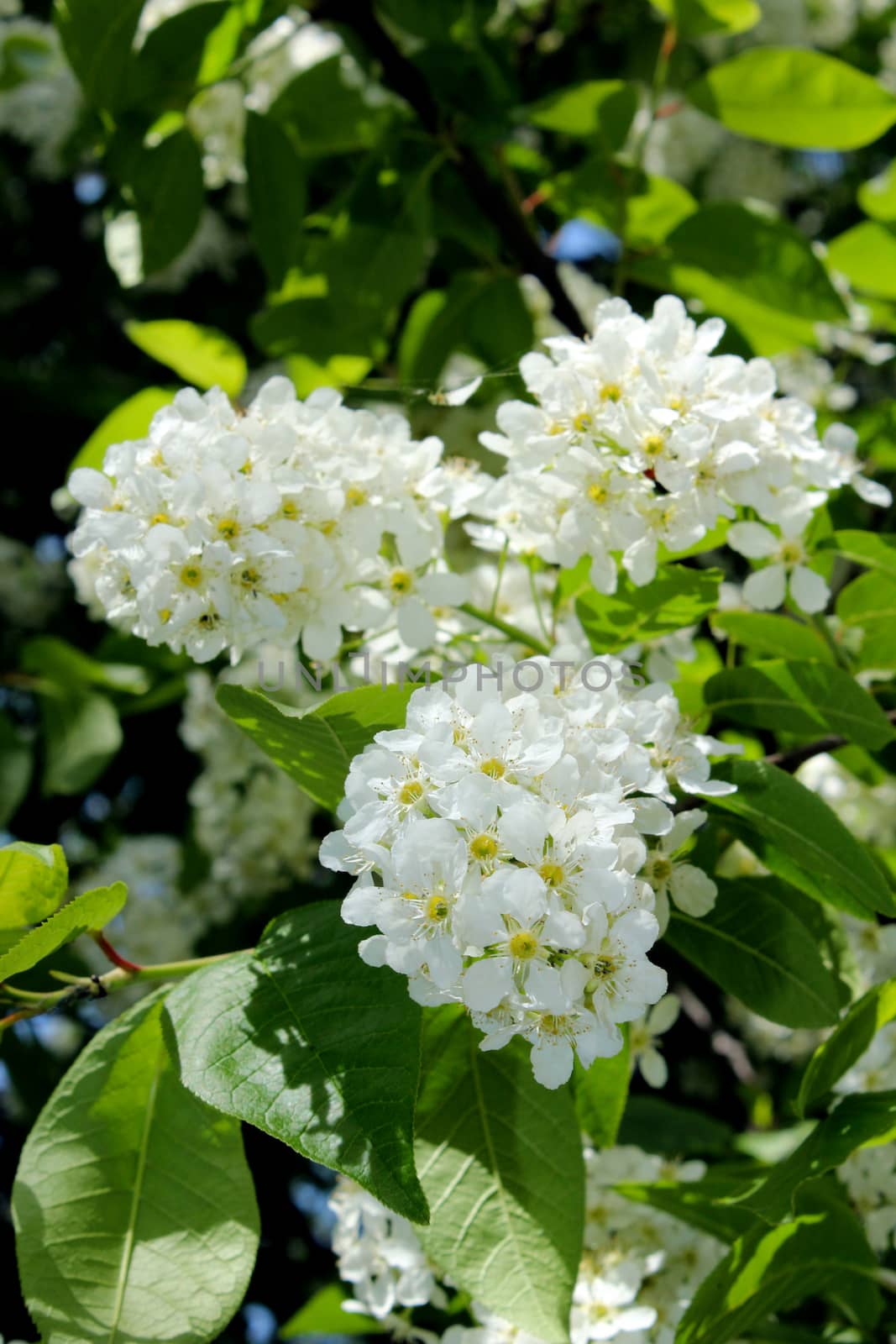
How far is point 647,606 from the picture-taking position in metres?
1.53

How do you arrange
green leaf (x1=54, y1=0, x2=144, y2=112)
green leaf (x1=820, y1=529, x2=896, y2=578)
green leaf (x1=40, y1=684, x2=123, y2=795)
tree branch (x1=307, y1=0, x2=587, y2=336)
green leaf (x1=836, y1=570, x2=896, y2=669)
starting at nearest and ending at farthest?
green leaf (x1=820, y1=529, x2=896, y2=578)
green leaf (x1=836, y1=570, x2=896, y2=669)
green leaf (x1=54, y1=0, x2=144, y2=112)
tree branch (x1=307, y1=0, x2=587, y2=336)
green leaf (x1=40, y1=684, x2=123, y2=795)

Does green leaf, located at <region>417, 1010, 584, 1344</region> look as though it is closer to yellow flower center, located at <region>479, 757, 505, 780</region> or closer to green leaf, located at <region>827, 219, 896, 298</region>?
yellow flower center, located at <region>479, 757, 505, 780</region>

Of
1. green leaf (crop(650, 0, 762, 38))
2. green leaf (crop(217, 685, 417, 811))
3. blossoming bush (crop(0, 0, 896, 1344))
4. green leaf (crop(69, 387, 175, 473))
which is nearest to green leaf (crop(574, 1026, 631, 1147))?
blossoming bush (crop(0, 0, 896, 1344))

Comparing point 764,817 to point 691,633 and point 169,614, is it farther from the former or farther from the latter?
point 169,614

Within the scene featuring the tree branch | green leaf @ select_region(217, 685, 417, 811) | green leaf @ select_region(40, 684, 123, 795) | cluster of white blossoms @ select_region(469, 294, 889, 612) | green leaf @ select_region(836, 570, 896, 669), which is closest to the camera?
green leaf @ select_region(217, 685, 417, 811)

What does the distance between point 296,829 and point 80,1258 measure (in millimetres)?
1550

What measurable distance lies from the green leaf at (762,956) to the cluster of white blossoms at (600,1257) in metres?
0.44

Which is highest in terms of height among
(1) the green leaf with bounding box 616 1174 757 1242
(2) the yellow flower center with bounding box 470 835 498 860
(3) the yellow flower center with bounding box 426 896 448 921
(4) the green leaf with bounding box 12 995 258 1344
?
(2) the yellow flower center with bounding box 470 835 498 860

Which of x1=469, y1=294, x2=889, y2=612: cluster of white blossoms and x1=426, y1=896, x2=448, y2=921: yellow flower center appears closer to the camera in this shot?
x1=426, y1=896, x2=448, y2=921: yellow flower center

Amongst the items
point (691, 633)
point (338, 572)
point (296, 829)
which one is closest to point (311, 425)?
point (338, 572)

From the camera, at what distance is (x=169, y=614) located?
1.44m

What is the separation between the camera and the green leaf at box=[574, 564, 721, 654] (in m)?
1.51

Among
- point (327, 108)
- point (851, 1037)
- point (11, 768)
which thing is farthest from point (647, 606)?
point (11, 768)

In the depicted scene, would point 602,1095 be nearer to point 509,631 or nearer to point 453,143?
point 509,631
